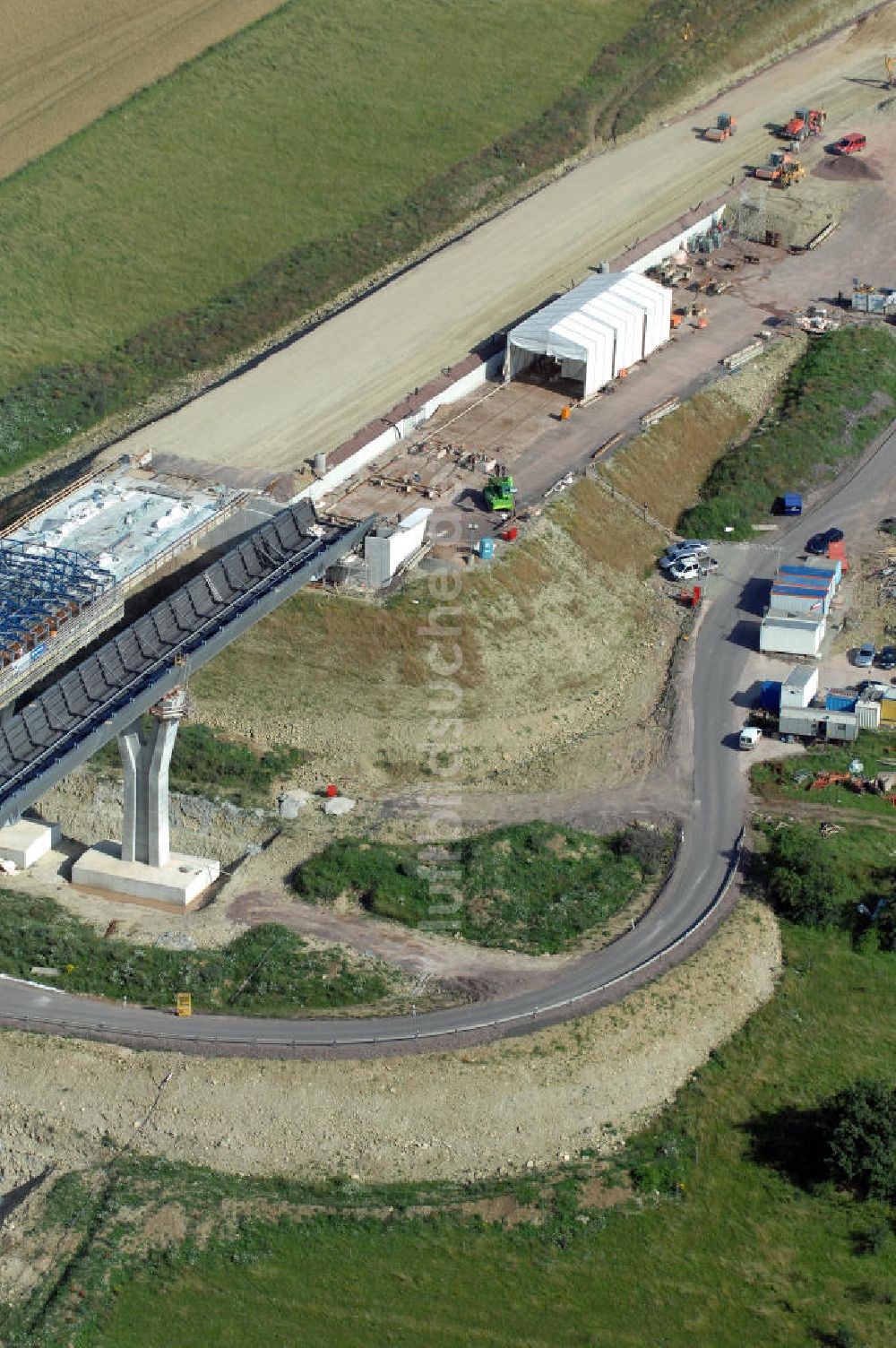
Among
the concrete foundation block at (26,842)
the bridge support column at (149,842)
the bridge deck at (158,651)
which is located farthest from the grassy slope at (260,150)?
the bridge support column at (149,842)

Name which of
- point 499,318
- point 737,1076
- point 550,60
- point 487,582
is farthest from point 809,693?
point 550,60

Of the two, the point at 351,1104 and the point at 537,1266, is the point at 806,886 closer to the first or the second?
the point at 351,1104

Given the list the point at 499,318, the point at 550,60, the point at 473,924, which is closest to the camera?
the point at 473,924

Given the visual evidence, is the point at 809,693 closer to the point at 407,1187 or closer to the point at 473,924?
the point at 473,924

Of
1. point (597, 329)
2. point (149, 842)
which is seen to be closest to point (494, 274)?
point (597, 329)

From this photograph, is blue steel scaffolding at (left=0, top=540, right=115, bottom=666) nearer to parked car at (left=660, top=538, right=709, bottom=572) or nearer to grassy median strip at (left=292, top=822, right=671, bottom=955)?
grassy median strip at (left=292, top=822, right=671, bottom=955)
